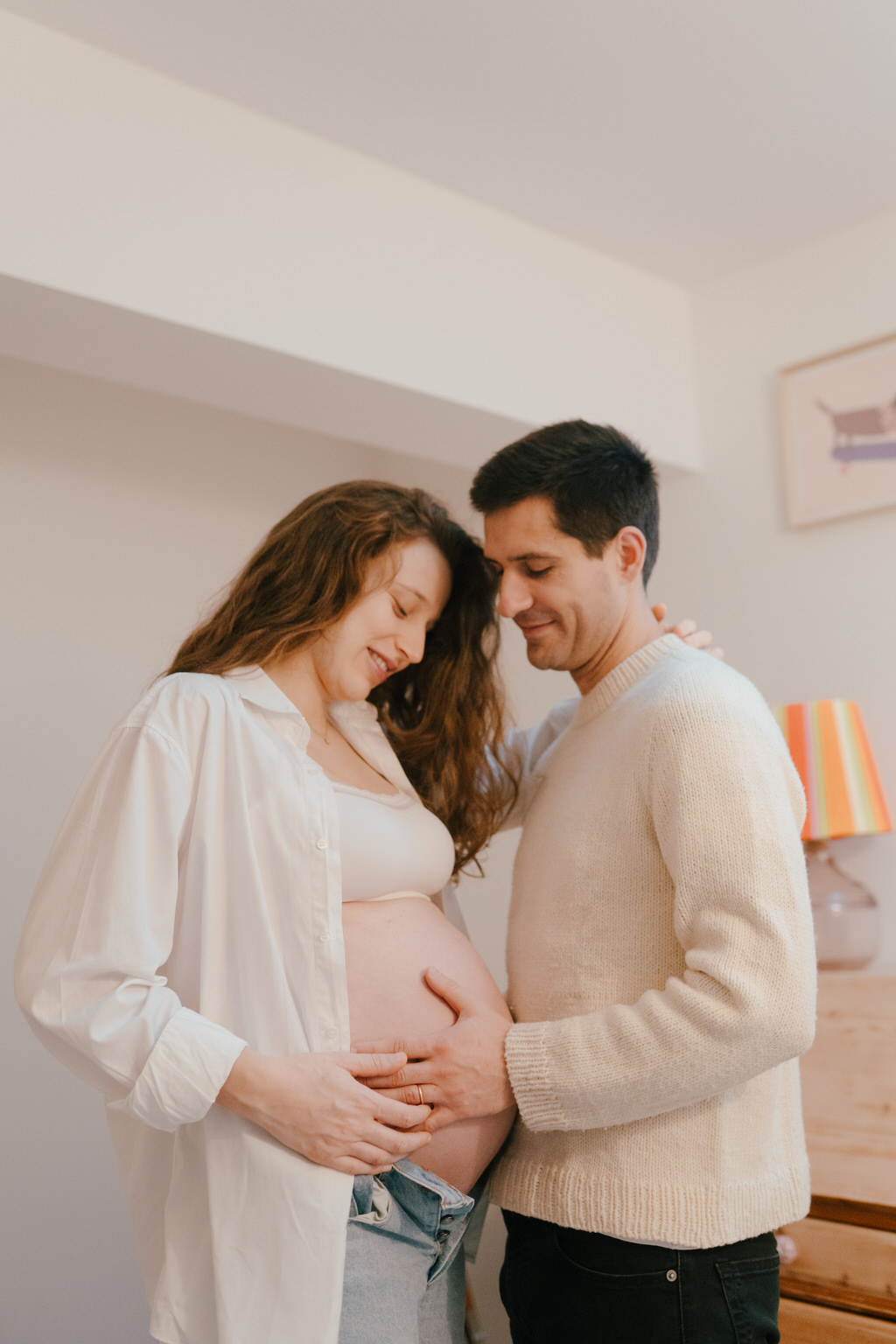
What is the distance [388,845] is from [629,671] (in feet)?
1.26

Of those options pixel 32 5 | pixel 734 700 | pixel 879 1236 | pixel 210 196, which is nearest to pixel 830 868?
pixel 879 1236

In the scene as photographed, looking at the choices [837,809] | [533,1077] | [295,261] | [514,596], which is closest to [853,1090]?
[837,809]

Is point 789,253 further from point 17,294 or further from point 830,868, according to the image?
point 17,294

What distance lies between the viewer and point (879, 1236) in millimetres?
1873

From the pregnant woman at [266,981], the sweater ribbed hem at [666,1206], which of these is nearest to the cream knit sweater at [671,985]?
the sweater ribbed hem at [666,1206]

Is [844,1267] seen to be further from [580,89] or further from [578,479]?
[580,89]

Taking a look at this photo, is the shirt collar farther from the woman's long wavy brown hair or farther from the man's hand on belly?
the man's hand on belly

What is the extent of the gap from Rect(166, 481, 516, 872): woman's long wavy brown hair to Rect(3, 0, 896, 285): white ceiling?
86cm

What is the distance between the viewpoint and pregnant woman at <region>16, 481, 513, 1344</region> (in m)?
1.09

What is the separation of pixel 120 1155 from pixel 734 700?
0.84m

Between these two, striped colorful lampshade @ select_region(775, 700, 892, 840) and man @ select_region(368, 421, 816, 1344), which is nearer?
man @ select_region(368, 421, 816, 1344)

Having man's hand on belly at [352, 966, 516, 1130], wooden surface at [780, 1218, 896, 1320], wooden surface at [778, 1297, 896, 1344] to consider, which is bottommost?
wooden surface at [778, 1297, 896, 1344]

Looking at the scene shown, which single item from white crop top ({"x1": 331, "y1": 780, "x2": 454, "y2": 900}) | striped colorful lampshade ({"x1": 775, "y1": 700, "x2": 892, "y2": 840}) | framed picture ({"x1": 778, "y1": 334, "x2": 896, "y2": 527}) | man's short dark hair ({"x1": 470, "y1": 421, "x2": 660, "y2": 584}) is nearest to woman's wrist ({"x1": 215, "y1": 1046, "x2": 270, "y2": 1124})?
white crop top ({"x1": 331, "y1": 780, "x2": 454, "y2": 900})

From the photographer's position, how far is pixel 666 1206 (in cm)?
119
